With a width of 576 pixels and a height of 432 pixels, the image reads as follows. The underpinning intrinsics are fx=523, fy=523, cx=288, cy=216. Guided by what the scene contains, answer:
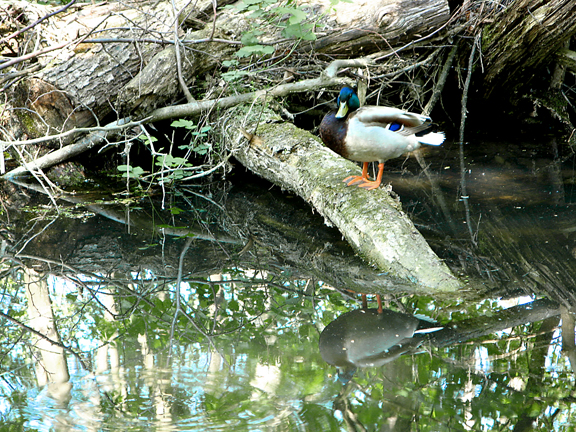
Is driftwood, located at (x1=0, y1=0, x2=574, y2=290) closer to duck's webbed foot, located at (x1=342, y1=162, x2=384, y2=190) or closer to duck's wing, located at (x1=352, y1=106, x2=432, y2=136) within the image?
duck's webbed foot, located at (x1=342, y1=162, x2=384, y2=190)

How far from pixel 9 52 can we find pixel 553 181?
207 inches

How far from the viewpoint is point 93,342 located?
8.14 ft

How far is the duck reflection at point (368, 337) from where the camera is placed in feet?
7.43

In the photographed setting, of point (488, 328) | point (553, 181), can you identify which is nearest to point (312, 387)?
point (488, 328)

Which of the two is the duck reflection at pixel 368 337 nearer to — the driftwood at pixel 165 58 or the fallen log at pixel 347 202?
the fallen log at pixel 347 202

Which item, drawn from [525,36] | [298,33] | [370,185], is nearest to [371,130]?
[370,185]

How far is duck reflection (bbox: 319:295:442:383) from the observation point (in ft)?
7.43

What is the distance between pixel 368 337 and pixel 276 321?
1.59 ft

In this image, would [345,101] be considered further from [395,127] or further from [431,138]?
[431,138]

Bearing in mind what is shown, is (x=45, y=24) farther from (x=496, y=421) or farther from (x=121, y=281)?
(x=496, y=421)

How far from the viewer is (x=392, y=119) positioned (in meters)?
3.43

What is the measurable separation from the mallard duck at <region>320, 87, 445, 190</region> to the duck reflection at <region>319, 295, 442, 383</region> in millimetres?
1179

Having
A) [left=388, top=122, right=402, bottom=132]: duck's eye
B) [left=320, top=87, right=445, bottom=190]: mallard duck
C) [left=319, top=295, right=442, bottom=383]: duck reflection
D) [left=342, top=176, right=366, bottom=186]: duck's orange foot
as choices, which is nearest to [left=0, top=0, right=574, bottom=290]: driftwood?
[left=342, top=176, right=366, bottom=186]: duck's orange foot

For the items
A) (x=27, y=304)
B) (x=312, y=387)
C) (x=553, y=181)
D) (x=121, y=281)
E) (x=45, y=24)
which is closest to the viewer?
(x=312, y=387)
